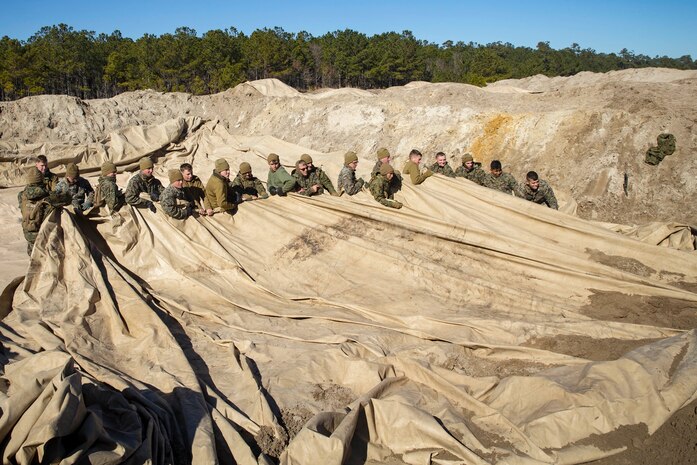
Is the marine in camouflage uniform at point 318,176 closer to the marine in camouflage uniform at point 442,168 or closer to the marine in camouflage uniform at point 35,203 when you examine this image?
the marine in camouflage uniform at point 442,168

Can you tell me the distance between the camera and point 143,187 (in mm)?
7480

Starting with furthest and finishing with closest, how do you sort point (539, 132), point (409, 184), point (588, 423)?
1. point (539, 132)
2. point (409, 184)
3. point (588, 423)

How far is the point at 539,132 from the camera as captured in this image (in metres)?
13.2

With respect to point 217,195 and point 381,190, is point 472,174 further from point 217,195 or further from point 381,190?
point 217,195

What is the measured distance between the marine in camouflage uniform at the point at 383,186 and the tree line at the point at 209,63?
99.4 ft

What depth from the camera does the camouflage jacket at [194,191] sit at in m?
7.55

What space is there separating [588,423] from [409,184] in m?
4.32

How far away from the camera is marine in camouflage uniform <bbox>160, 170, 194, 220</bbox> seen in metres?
6.82

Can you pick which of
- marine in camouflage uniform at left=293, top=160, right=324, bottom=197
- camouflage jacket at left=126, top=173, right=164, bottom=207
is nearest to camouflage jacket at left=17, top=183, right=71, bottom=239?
camouflage jacket at left=126, top=173, right=164, bottom=207

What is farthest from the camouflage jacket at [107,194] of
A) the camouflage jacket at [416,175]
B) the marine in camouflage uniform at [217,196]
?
the camouflage jacket at [416,175]

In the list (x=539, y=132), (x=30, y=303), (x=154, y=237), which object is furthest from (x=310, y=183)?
(x=539, y=132)

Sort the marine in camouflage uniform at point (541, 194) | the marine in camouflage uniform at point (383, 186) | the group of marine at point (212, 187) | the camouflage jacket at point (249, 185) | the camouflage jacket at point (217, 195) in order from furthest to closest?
the camouflage jacket at point (249, 185)
the marine in camouflage uniform at point (541, 194)
the camouflage jacket at point (217, 195)
the marine in camouflage uniform at point (383, 186)
the group of marine at point (212, 187)

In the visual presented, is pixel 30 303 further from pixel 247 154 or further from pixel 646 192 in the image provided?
pixel 646 192

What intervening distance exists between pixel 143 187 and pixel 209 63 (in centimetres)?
3183
